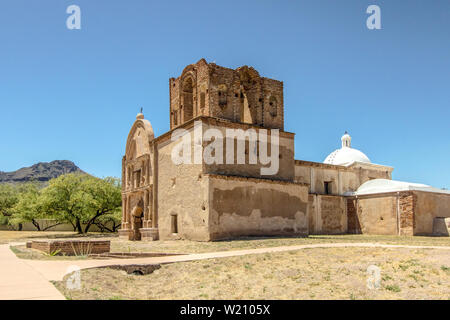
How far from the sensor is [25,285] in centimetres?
607

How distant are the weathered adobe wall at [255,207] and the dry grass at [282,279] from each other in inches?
278

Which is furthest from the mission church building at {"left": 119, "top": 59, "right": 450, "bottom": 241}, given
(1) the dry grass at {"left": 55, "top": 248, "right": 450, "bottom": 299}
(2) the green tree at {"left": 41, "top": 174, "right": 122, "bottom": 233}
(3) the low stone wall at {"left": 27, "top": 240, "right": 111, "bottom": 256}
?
(1) the dry grass at {"left": 55, "top": 248, "right": 450, "bottom": 299}

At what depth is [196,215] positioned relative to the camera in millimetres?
18344

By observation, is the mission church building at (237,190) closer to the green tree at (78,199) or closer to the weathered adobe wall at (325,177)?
the weathered adobe wall at (325,177)

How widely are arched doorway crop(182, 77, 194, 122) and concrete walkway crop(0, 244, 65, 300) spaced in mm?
15068

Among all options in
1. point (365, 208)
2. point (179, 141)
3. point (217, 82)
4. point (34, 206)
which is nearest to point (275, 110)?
point (217, 82)

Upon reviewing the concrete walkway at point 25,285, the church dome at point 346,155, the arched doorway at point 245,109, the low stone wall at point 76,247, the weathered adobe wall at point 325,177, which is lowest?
the low stone wall at point 76,247

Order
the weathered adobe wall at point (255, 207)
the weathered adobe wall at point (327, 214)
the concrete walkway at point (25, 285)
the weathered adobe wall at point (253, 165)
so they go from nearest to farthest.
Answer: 1. the concrete walkway at point (25, 285)
2. the weathered adobe wall at point (255, 207)
3. the weathered adobe wall at point (253, 165)
4. the weathered adobe wall at point (327, 214)

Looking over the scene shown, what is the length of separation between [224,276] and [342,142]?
3215cm

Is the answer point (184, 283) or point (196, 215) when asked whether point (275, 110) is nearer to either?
point (196, 215)

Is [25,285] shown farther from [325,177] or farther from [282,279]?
[325,177]

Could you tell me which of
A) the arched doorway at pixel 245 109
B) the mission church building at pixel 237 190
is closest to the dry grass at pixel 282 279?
the mission church building at pixel 237 190

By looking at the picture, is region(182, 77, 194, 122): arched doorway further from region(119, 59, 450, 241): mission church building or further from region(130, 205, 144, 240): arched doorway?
region(130, 205, 144, 240): arched doorway

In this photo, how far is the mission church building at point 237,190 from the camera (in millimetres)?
18562
